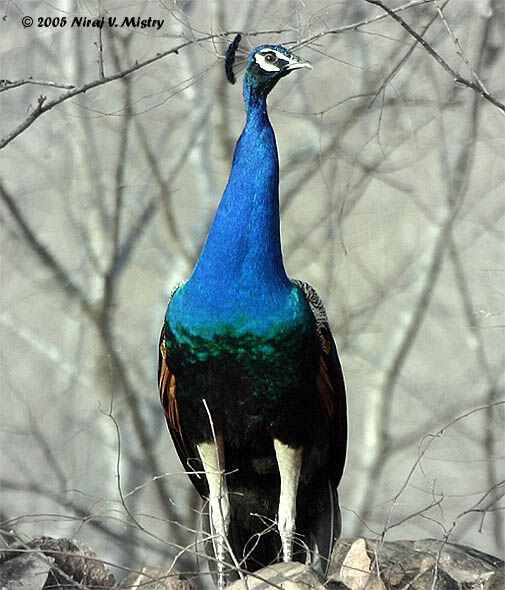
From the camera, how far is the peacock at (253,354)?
2.28 metres

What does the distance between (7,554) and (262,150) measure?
1.25 m

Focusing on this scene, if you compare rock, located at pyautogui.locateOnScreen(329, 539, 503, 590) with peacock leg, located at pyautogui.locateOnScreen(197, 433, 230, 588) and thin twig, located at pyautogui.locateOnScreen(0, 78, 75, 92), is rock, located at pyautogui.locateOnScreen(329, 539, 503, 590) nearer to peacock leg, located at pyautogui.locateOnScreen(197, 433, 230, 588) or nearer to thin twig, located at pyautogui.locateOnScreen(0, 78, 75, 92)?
peacock leg, located at pyautogui.locateOnScreen(197, 433, 230, 588)

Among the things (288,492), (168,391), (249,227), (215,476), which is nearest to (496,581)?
(288,492)

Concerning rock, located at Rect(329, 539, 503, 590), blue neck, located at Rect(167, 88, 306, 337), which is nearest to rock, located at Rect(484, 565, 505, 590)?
rock, located at Rect(329, 539, 503, 590)

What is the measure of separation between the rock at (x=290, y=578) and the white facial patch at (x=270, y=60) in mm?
1232

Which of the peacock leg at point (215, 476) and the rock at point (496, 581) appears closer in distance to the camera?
the rock at point (496, 581)

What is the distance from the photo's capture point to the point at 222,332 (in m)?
2.28

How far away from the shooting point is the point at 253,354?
228 cm

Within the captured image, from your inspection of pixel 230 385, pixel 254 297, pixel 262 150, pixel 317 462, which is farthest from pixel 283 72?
pixel 317 462

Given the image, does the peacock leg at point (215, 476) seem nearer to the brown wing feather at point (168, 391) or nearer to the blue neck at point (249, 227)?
the brown wing feather at point (168, 391)

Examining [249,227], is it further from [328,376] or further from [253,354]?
[328,376]

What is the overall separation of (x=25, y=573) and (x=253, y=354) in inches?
30.6

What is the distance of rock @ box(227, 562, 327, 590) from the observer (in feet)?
6.51

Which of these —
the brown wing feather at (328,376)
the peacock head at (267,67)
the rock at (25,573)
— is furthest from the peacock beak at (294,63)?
the rock at (25,573)
